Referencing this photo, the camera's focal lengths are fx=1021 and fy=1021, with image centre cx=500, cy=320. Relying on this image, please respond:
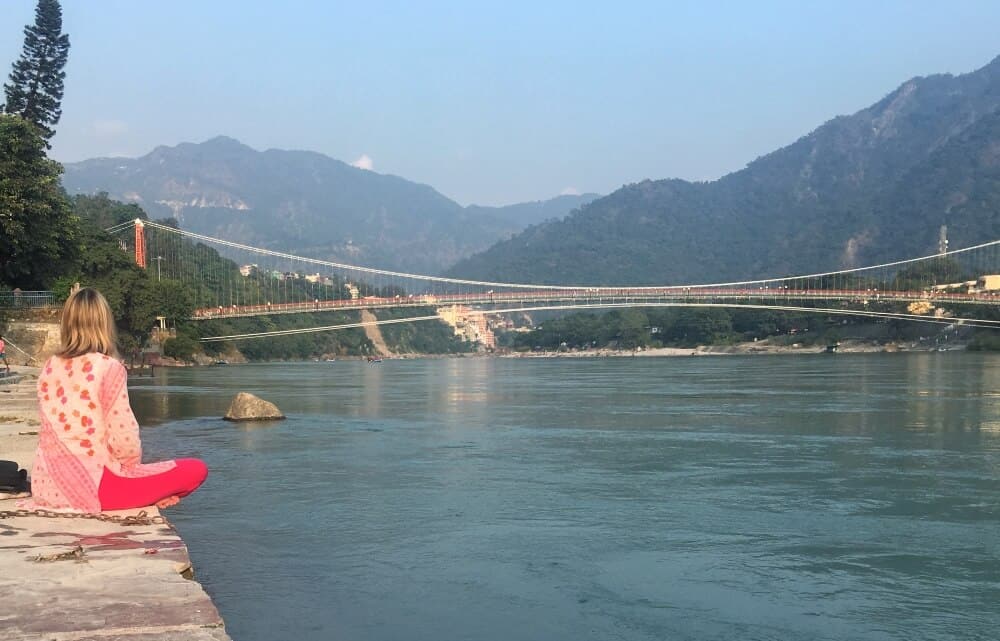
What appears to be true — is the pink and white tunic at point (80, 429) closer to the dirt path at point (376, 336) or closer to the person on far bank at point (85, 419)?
the person on far bank at point (85, 419)

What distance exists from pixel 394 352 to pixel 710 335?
41742mm

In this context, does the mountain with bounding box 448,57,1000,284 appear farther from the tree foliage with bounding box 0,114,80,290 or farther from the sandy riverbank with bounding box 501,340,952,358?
the tree foliage with bounding box 0,114,80,290

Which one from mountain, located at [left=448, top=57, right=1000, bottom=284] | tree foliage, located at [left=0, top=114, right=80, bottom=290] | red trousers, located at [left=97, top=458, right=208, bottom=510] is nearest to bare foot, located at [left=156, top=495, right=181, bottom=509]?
red trousers, located at [left=97, top=458, right=208, bottom=510]

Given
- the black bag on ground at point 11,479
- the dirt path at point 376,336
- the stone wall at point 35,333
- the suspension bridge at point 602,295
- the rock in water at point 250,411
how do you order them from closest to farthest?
the black bag on ground at point 11,479 < the rock in water at point 250,411 < the stone wall at point 35,333 < the suspension bridge at point 602,295 < the dirt path at point 376,336

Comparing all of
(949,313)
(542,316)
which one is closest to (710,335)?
(949,313)

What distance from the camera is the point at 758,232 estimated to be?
176 metres

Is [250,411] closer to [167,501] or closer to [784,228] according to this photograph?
[167,501]

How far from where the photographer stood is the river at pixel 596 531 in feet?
18.5

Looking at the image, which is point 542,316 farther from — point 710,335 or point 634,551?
point 634,551

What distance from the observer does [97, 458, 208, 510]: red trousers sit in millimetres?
5094

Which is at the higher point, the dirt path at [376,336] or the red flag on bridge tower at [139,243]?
the red flag on bridge tower at [139,243]

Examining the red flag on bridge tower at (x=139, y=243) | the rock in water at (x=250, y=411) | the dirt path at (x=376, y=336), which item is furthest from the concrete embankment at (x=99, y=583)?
the dirt path at (x=376, y=336)

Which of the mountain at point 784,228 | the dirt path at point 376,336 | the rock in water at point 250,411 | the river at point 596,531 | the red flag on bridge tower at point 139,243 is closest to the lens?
the river at point 596,531

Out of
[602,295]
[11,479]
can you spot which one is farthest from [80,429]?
[602,295]
